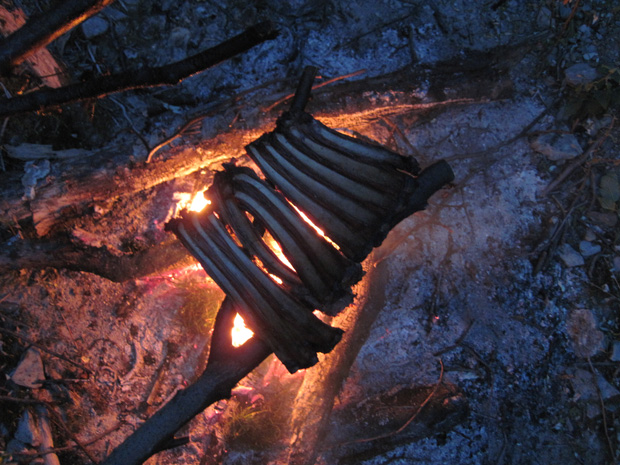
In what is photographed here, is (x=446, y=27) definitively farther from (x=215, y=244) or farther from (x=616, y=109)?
(x=215, y=244)

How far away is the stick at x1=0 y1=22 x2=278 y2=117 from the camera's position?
2.41 m

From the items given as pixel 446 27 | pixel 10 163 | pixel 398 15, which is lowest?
pixel 446 27

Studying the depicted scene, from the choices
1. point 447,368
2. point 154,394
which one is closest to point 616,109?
point 447,368

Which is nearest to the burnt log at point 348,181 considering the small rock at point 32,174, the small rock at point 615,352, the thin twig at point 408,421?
the thin twig at point 408,421

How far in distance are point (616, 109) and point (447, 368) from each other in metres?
2.94

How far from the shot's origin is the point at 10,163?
3447mm

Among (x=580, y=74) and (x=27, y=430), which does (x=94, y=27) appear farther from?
(x=580, y=74)

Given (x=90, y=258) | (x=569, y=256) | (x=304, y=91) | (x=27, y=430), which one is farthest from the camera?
(x=569, y=256)

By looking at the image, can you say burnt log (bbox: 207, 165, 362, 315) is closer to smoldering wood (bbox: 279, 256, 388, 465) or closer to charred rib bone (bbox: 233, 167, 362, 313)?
charred rib bone (bbox: 233, 167, 362, 313)

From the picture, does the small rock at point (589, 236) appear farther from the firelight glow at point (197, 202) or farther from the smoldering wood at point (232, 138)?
the firelight glow at point (197, 202)

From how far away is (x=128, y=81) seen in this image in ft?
8.74

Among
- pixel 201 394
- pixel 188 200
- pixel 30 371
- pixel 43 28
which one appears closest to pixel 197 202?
pixel 188 200

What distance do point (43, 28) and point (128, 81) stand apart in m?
0.70

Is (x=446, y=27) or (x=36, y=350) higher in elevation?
(x=446, y=27)
